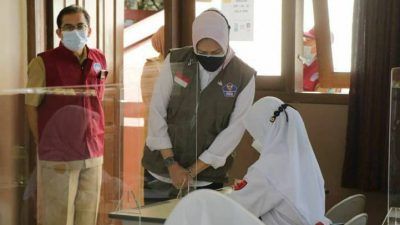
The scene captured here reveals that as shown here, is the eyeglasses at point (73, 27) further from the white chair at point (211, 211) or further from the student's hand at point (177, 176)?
the white chair at point (211, 211)

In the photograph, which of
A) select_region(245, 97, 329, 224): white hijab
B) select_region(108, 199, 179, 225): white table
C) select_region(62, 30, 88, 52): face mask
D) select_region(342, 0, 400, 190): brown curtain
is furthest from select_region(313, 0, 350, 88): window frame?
select_region(108, 199, 179, 225): white table

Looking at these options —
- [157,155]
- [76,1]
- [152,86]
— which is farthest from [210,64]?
[76,1]

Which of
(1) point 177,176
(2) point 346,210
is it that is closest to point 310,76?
(2) point 346,210

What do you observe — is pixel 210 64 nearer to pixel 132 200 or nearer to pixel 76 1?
pixel 132 200

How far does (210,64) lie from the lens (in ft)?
9.67

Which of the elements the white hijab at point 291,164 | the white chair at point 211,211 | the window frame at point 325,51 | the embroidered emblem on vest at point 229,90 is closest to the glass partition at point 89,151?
the embroidered emblem on vest at point 229,90

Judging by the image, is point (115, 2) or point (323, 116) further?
point (115, 2)

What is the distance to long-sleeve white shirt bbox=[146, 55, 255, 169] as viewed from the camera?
285 cm

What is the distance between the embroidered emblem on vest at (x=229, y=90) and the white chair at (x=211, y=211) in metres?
1.28

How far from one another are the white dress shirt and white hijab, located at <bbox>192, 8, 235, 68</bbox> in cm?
13

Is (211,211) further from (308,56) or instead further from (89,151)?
(308,56)

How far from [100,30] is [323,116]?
161 centimetres

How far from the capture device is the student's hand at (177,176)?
2.83 metres

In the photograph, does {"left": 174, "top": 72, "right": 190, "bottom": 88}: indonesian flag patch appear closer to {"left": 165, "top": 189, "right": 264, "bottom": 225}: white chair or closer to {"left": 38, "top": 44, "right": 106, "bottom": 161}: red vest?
{"left": 38, "top": 44, "right": 106, "bottom": 161}: red vest
